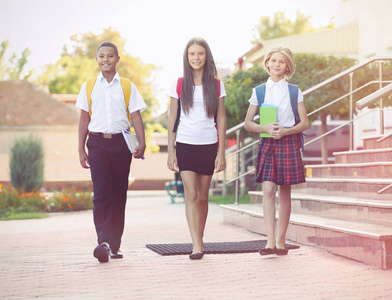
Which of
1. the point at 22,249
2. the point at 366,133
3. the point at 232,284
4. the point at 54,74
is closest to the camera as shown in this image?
the point at 232,284

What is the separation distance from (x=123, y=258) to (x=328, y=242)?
1.85 m

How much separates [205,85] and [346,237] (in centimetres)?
177

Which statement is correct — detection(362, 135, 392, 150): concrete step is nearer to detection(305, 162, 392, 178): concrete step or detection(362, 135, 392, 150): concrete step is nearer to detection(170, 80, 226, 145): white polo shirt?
detection(305, 162, 392, 178): concrete step

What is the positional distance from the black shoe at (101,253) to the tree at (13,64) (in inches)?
1813

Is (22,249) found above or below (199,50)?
below

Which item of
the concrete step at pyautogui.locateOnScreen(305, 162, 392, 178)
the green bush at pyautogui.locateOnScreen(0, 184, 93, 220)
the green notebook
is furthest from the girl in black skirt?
the green bush at pyautogui.locateOnScreen(0, 184, 93, 220)

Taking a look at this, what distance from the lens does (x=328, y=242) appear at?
639cm

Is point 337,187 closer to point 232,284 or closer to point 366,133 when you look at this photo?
point 232,284

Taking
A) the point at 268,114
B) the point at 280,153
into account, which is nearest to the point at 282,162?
the point at 280,153

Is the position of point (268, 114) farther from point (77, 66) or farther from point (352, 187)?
point (77, 66)

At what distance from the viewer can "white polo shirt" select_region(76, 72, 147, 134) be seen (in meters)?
6.04

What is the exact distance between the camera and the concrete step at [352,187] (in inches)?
279

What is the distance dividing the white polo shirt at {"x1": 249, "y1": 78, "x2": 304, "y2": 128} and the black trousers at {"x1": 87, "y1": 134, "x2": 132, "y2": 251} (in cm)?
134


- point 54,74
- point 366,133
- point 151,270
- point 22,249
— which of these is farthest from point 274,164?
point 54,74
